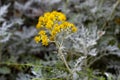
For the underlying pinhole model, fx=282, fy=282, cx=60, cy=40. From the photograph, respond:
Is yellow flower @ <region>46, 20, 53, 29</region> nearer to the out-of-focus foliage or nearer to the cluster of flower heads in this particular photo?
the cluster of flower heads

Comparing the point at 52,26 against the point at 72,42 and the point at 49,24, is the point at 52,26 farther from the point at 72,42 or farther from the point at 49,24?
the point at 72,42

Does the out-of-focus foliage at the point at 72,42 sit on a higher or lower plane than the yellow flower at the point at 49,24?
lower

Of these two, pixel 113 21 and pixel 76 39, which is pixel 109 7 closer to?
pixel 113 21

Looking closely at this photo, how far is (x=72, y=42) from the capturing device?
6.75 feet

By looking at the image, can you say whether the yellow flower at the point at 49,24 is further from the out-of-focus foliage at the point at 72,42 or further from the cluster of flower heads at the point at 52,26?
the out-of-focus foliage at the point at 72,42

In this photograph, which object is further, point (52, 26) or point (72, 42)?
point (72, 42)

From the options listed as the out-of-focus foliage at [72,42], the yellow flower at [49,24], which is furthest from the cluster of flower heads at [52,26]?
the out-of-focus foliage at [72,42]

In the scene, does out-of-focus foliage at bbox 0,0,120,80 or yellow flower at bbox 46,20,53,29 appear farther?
out-of-focus foliage at bbox 0,0,120,80

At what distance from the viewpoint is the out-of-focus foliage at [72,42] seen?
5.99 ft

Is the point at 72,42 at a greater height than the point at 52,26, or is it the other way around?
the point at 52,26

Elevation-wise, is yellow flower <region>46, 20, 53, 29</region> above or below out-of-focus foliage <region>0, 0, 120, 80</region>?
above

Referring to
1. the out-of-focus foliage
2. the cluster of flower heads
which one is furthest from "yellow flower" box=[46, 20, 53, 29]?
the out-of-focus foliage

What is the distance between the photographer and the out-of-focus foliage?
5.99 feet

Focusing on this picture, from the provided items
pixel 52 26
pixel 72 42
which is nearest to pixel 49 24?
pixel 52 26
